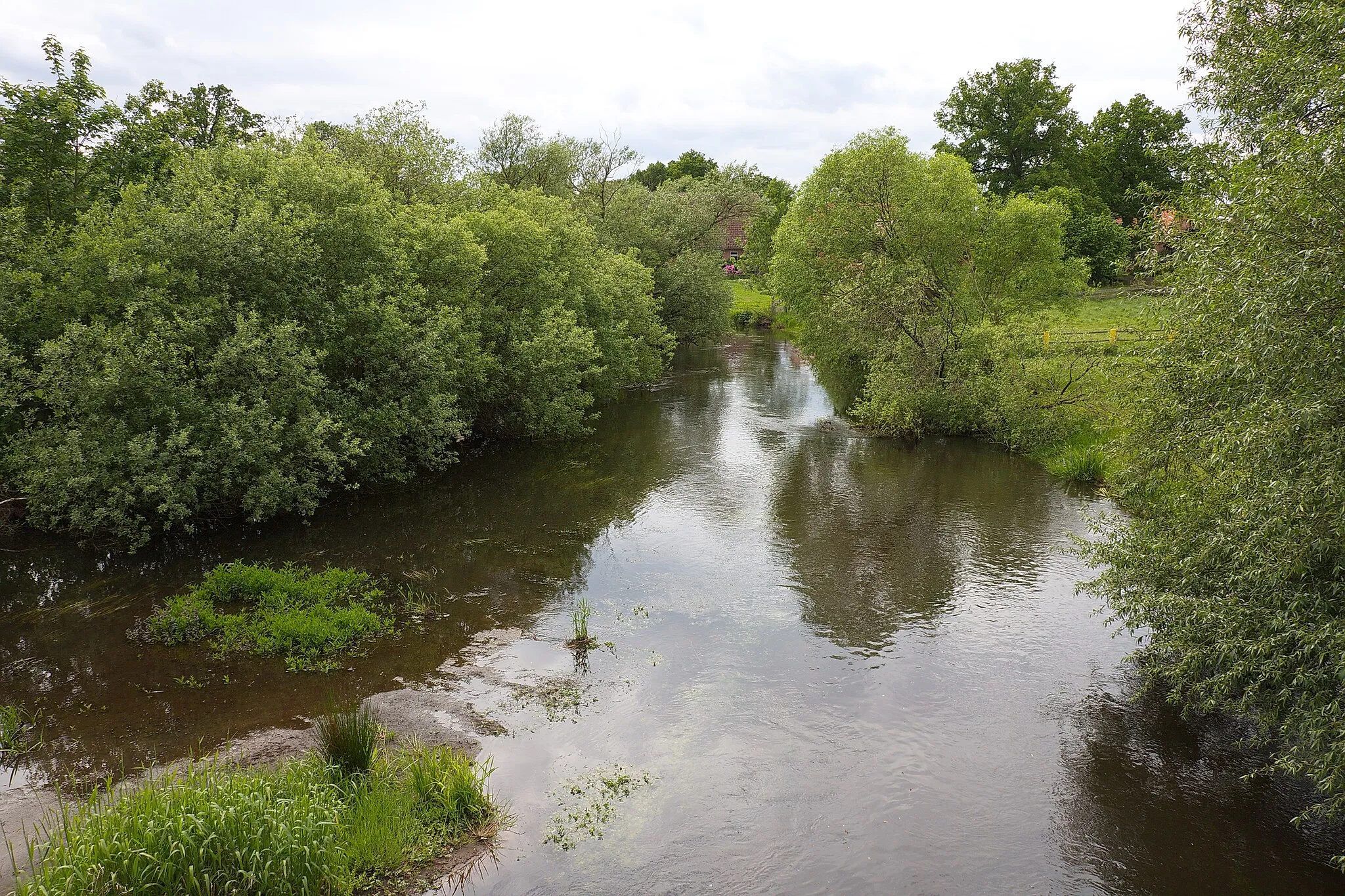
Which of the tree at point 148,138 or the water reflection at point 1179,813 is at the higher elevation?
the tree at point 148,138

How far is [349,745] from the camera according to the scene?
967 centimetres

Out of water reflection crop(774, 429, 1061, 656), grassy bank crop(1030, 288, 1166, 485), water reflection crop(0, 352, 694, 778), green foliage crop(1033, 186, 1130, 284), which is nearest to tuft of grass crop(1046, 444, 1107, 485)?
grassy bank crop(1030, 288, 1166, 485)

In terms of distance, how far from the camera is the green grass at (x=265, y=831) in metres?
7.12

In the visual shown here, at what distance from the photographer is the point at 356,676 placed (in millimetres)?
12852

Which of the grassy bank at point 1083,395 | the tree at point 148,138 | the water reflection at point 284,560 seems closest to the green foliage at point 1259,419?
the grassy bank at point 1083,395

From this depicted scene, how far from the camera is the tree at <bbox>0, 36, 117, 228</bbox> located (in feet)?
61.1

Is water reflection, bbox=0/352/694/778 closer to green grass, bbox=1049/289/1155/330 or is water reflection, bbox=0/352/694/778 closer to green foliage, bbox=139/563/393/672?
green foliage, bbox=139/563/393/672

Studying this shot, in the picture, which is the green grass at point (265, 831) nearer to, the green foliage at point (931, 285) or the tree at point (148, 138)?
the tree at point (148, 138)

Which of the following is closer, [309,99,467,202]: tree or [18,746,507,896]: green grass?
[18,746,507,896]: green grass

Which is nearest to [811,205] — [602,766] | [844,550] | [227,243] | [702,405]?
[702,405]

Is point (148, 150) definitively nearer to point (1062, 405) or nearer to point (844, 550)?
point (844, 550)

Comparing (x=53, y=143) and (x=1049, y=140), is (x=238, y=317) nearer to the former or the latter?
(x=53, y=143)

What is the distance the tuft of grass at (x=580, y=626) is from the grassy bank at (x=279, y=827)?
13.8 feet

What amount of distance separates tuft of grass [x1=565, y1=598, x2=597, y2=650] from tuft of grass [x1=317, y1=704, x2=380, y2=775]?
4.68 metres
